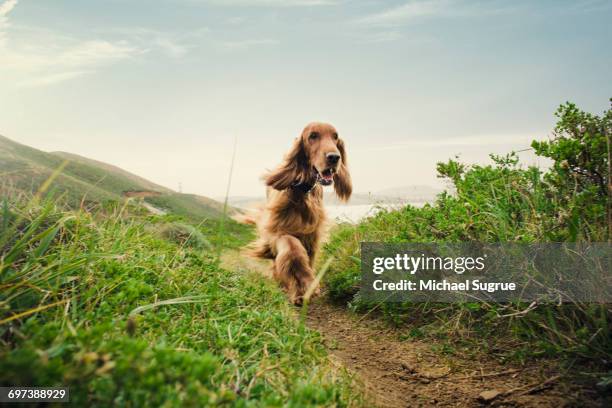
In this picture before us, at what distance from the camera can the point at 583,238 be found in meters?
2.35

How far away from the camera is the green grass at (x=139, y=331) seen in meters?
1.17

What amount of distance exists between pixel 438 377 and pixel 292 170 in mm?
2888

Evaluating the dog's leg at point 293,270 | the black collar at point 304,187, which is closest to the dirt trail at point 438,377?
the dog's leg at point 293,270

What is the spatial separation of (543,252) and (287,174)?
286cm

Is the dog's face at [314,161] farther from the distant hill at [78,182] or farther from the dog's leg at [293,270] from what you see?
the distant hill at [78,182]

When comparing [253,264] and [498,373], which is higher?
[253,264]

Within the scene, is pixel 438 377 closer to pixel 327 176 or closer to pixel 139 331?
pixel 139 331

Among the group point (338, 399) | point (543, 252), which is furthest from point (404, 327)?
point (338, 399)

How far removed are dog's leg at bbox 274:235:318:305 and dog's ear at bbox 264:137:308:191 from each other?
68 cm

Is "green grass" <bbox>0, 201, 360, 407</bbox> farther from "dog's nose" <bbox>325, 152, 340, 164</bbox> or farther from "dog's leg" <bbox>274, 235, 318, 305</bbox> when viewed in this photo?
"dog's nose" <bbox>325, 152, 340, 164</bbox>

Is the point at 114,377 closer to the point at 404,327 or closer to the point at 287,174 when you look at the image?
the point at 404,327

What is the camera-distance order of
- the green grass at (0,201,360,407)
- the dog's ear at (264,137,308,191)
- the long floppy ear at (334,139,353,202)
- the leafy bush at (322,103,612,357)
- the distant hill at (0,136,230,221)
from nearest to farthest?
the green grass at (0,201,360,407) → the leafy bush at (322,103,612,357) → the distant hill at (0,136,230,221) → the dog's ear at (264,137,308,191) → the long floppy ear at (334,139,353,202)

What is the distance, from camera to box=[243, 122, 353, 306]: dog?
14.3 ft

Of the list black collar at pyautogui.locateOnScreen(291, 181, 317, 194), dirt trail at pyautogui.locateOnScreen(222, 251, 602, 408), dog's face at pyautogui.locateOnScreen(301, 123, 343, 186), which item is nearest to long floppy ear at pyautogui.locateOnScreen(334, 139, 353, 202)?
black collar at pyautogui.locateOnScreen(291, 181, 317, 194)
